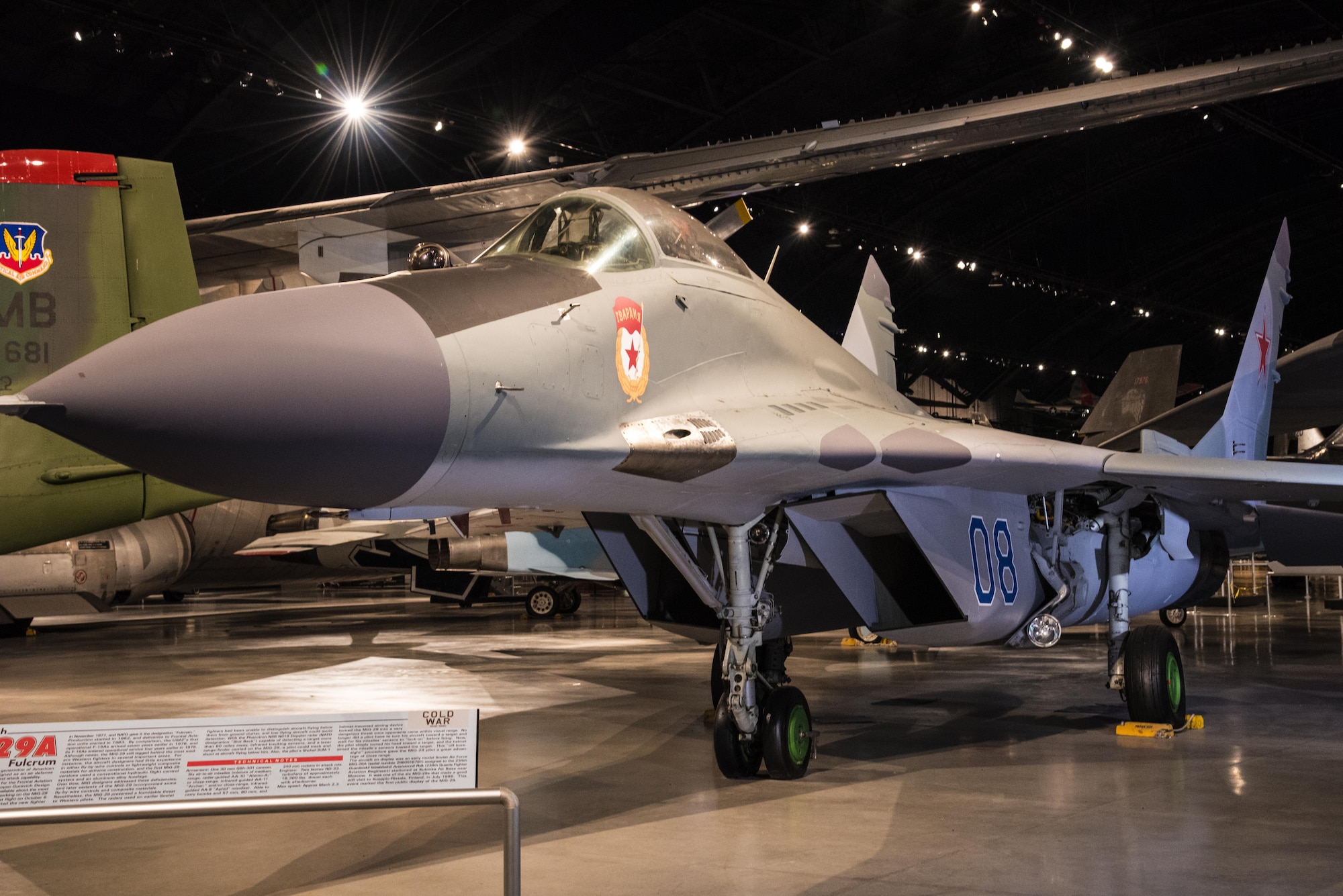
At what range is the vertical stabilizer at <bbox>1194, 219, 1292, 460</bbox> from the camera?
347 inches

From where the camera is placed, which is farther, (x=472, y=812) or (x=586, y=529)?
(x=586, y=529)

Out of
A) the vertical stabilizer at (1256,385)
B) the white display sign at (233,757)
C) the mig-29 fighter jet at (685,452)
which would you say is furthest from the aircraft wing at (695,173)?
the white display sign at (233,757)

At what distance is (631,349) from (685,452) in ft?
1.56

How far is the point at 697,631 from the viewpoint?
6.34m

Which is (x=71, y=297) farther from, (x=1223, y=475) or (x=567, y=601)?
(x=567, y=601)

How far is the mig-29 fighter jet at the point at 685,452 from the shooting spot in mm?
2961

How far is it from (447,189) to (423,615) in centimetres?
1075

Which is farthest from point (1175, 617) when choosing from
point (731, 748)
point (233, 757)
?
point (233, 757)

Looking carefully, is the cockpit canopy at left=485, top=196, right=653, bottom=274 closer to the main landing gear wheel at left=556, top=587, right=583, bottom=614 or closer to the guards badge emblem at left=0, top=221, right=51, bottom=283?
the guards badge emblem at left=0, top=221, right=51, bottom=283

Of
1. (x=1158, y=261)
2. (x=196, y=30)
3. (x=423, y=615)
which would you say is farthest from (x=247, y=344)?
(x=1158, y=261)

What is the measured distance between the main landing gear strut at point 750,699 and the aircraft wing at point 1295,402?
819 cm

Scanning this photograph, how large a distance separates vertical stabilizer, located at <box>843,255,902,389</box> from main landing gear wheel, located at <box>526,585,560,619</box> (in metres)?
10.4

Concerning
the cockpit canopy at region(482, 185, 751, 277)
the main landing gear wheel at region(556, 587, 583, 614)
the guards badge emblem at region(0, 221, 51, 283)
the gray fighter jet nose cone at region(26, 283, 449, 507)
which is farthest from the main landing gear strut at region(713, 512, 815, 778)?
the main landing gear wheel at region(556, 587, 583, 614)

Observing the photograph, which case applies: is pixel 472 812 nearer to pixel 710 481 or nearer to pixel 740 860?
pixel 740 860
